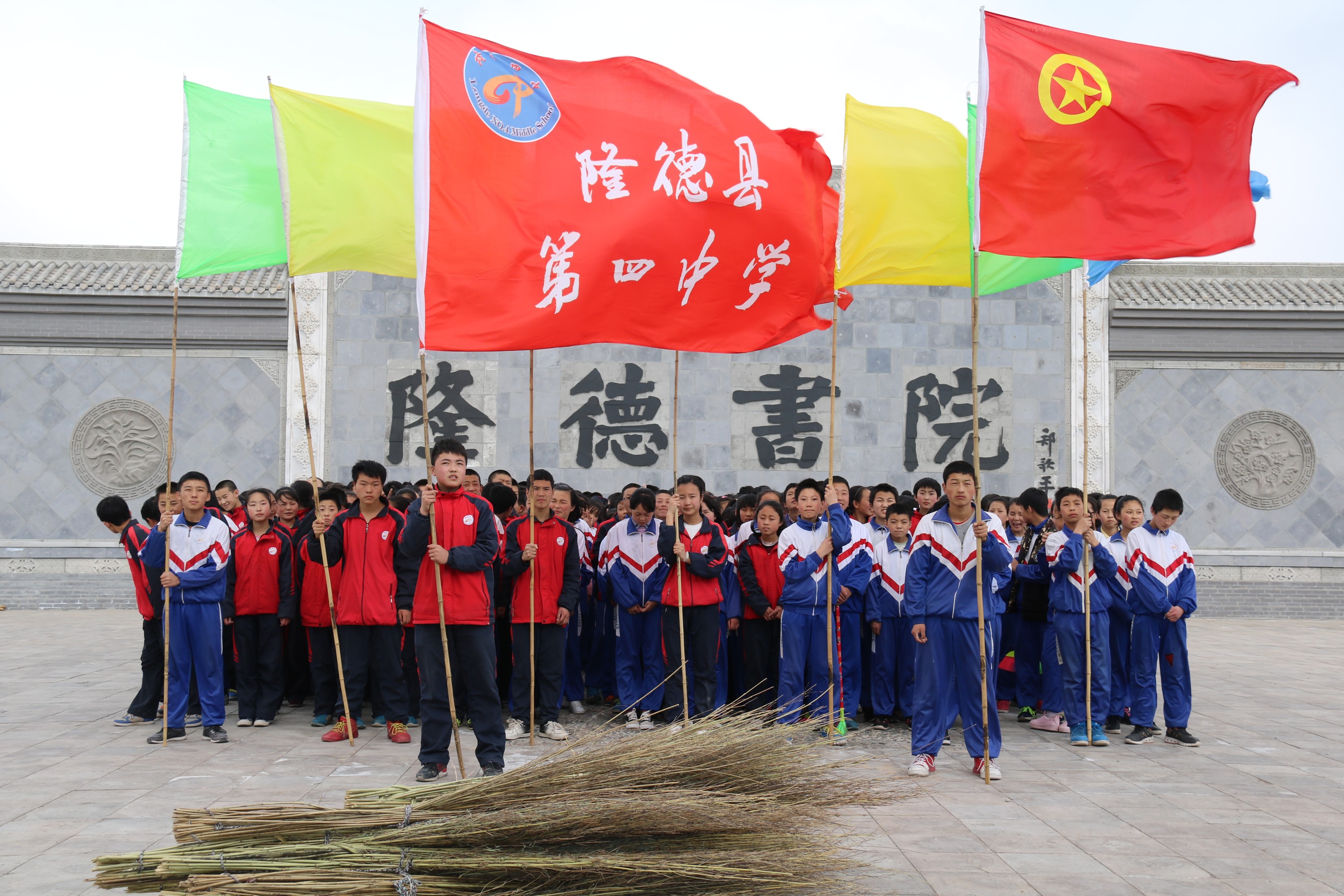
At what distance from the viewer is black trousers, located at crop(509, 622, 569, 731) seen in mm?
6551

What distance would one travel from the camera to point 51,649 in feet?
32.6

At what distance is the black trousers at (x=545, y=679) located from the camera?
21.5 ft

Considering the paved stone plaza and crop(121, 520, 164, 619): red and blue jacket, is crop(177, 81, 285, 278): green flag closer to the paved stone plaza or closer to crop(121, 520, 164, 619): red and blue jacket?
crop(121, 520, 164, 619): red and blue jacket

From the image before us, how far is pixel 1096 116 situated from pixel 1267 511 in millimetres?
10138

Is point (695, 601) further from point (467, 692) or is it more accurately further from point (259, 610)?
point (259, 610)

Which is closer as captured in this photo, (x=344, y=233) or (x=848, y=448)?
(x=344, y=233)

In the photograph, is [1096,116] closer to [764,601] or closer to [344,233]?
[764,601]

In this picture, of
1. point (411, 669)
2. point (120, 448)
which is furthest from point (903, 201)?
point (120, 448)

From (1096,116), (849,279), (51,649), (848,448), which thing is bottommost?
(51,649)

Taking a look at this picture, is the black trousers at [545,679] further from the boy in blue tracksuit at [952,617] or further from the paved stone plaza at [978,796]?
the boy in blue tracksuit at [952,617]

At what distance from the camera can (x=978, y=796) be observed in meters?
5.03

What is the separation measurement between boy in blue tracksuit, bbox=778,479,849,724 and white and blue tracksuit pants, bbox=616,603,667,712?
0.92m

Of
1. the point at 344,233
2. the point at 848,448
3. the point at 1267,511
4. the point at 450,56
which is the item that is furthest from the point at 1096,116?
the point at 1267,511

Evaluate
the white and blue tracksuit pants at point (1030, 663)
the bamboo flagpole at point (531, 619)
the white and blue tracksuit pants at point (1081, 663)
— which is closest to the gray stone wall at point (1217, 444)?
the white and blue tracksuit pants at point (1030, 663)
